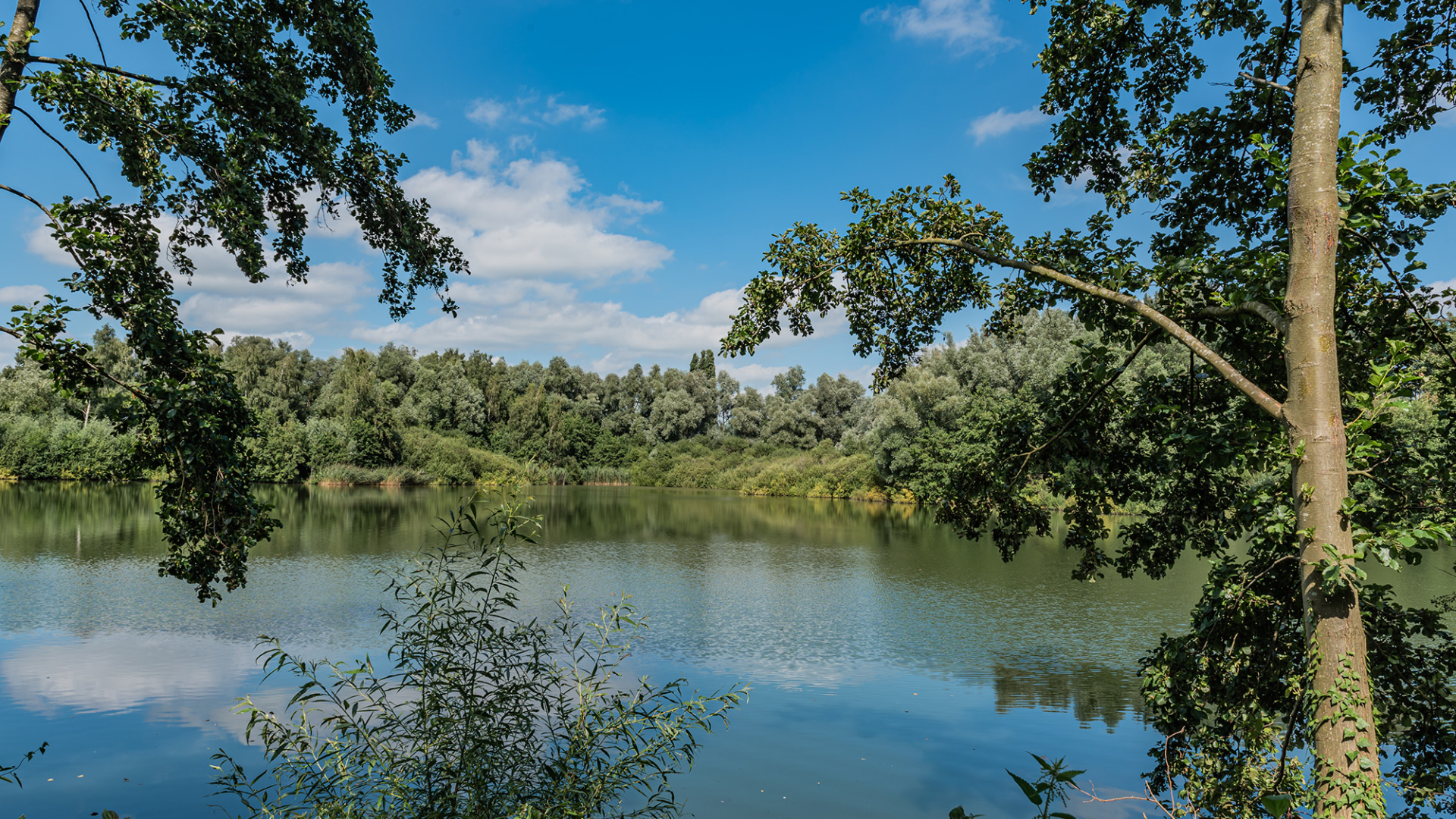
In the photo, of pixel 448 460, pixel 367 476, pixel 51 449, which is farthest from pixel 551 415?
pixel 51 449

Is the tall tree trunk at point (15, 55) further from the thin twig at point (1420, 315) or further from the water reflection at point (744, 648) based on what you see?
the thin twig at point (1420, 315)

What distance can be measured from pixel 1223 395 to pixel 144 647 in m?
13.2

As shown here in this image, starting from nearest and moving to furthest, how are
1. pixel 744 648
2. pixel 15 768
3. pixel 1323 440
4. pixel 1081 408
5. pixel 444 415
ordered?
pixel 1323 440
pixel 1081 408
pixel 15 768
pixel 744 648
pixel 444 415

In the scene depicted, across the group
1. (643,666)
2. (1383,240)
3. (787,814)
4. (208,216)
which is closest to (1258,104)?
(1383,240)

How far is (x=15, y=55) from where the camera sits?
470 centimetres

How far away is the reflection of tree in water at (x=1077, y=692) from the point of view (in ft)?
30.3

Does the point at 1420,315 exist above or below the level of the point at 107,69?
below

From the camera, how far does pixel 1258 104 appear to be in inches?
204

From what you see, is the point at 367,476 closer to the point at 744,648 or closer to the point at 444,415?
the point at 444,415

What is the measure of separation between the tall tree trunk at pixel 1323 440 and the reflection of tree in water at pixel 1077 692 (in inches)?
228

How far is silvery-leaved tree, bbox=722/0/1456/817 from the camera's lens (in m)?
3.68

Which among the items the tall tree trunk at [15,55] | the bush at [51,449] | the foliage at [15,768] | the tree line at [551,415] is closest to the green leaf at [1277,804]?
the foliage at [15,768]

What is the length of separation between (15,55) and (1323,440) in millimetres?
7467

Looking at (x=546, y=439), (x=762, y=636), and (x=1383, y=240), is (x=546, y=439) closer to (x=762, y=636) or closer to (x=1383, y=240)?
(x=762, y=636)
